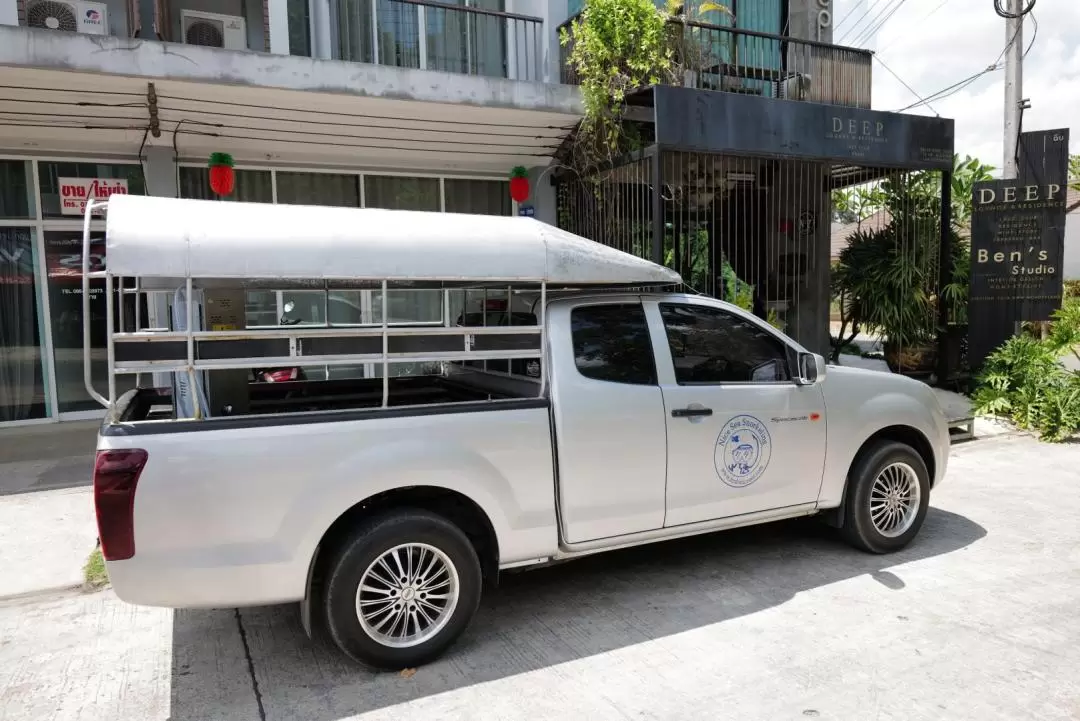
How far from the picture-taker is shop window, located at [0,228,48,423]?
8773 millimetres

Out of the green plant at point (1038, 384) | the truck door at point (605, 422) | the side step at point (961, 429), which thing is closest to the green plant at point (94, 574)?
the truck door at point (605, 422)

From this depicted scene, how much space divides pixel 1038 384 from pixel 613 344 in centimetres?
742

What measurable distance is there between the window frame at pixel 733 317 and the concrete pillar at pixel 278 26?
650 centimetres

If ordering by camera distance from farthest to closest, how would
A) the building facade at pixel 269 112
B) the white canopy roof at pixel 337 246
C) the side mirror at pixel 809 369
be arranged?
the building facade at pixel 269 112, the side mirror at pixel 809 369, the white canopy roof at pixel 337 246

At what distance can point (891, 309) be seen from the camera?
10.9 m

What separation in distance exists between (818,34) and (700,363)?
9093 mm

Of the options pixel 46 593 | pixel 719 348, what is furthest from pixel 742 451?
pixel 46 593

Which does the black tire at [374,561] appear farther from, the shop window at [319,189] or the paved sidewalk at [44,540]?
the shop window at [319,189]

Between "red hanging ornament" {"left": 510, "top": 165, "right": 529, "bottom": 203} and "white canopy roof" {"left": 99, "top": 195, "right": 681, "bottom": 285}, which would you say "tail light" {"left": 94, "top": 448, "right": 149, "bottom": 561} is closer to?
"white canopy roof" {"left": 99, "top": 195, "right": 681, "bottom": 285}

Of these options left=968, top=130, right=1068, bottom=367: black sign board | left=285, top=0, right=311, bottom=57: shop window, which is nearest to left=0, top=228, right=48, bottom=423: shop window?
left=285, top=0, right=311, bottom=57: shop window

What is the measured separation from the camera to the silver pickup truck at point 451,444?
318cm

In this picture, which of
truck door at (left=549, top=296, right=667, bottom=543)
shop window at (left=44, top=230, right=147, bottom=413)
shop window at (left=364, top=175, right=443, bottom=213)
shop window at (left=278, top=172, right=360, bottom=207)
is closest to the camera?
truck door at (left=549, top=296, right=667, bottom=543)

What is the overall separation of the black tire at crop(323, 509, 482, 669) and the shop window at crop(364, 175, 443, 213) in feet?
22.8

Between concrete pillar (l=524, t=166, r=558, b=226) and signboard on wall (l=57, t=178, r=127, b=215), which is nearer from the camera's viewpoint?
signboard on wall (l=57, t=178, r=127, b=215)
